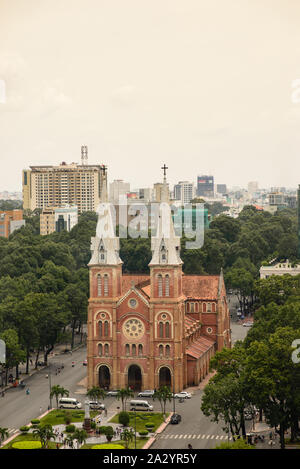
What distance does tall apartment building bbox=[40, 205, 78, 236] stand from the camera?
289 feet

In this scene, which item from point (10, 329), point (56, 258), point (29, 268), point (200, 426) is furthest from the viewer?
point (56, 258)

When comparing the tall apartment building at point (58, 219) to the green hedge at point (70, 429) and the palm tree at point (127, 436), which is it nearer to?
the green hedge at point (70, 429)

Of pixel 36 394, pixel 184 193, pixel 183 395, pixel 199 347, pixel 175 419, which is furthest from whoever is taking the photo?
pixel 184 193

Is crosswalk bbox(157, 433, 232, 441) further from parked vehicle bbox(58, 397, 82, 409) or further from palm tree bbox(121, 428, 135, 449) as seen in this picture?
parked vehicle bbox(58, 397, 82, 409)

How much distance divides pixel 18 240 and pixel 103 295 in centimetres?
3565

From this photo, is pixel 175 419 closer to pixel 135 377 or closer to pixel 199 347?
pixel 135 377

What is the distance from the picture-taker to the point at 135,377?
48.5 meters

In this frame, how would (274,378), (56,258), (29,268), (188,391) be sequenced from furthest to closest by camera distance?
1. (56,258)
2. (29,268)
3. (188,391)
4. (274,378)

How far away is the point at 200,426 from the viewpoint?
40.0 meters

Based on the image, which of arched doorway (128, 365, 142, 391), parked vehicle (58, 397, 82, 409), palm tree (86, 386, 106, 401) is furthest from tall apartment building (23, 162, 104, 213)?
palm tree (86, 386, 106, 401)

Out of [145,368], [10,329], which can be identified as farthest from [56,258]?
[145,368]

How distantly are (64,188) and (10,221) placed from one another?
2109cm

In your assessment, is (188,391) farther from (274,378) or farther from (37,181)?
(37,181)

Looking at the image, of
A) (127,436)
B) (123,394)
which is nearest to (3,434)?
(127,436)
